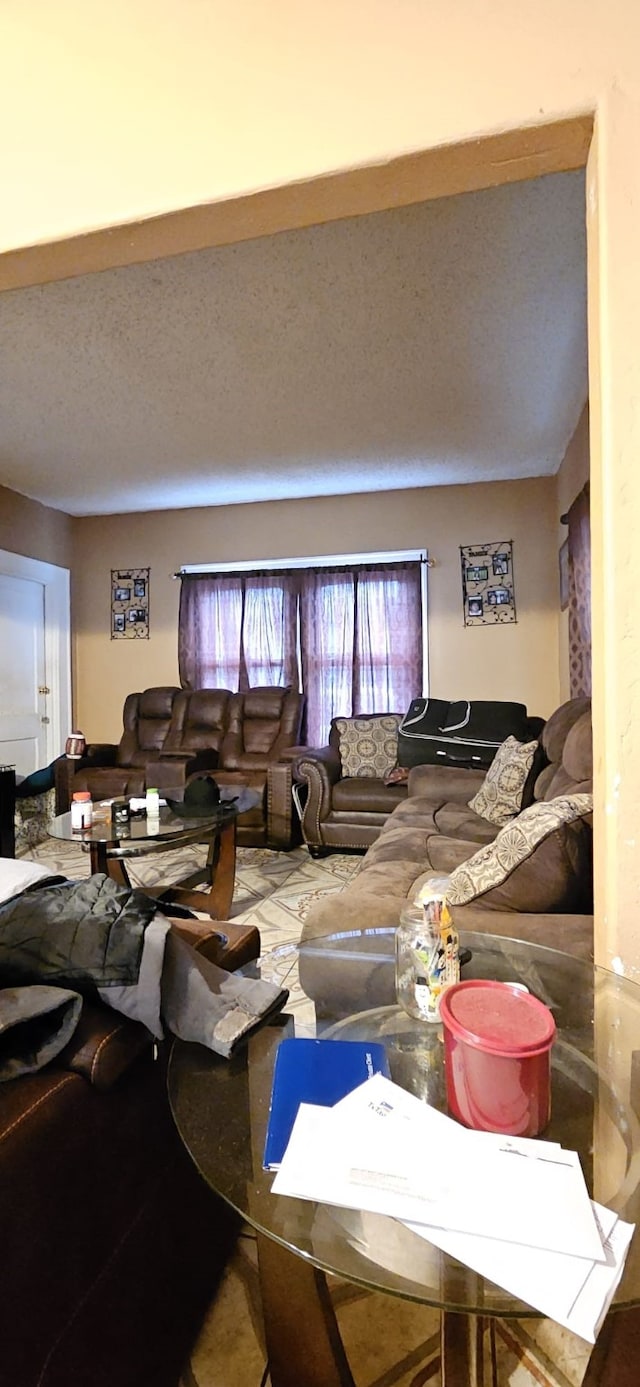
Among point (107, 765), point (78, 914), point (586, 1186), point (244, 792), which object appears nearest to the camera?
point (586, 1186)

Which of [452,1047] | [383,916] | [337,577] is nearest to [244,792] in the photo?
[383,916]

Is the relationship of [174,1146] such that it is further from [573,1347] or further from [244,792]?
[244,792]

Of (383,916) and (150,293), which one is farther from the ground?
(150,293)

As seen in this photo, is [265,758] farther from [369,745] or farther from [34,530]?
[34,530]

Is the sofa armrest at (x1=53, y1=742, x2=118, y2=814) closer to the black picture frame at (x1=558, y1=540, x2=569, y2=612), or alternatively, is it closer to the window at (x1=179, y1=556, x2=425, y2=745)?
the window at (x1=179, y1=556, x2=425, y2=745)

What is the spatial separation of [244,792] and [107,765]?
6.09 ft

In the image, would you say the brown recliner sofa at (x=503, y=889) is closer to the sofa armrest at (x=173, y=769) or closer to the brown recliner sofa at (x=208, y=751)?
the brown recliner sofa at (x=208, y=751)

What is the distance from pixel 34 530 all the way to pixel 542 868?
481cm

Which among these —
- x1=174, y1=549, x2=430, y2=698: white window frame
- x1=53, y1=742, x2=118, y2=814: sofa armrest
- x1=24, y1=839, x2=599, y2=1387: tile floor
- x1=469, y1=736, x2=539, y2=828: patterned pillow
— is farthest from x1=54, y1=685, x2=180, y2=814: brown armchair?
x1=24, y1=839, x2=599, y2=1387: tile floor

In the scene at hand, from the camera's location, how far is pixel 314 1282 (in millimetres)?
831

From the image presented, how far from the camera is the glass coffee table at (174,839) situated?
2.55 metres

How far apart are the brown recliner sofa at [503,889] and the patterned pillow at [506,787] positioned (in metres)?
0.17

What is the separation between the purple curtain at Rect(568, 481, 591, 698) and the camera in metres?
3.03

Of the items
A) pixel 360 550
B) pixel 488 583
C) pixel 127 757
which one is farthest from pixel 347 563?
pixel 127 757
